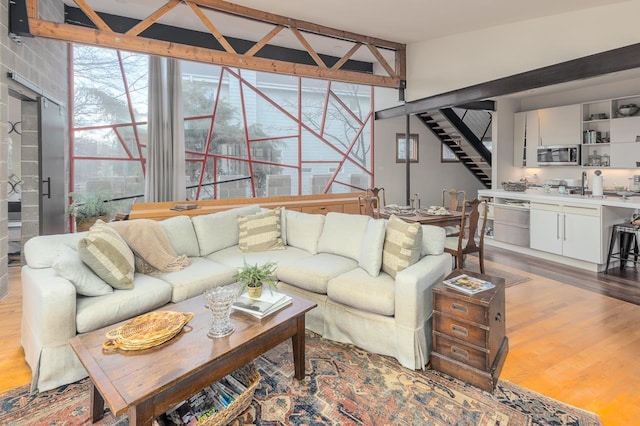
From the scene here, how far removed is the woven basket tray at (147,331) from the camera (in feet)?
5.77

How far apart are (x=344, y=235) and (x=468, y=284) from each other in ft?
4.39

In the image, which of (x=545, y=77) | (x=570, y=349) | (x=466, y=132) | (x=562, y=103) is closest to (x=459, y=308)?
(x=570, y=349)

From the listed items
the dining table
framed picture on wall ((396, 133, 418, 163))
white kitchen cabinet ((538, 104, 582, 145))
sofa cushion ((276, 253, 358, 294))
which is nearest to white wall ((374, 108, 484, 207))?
framed picture on wall ((396, 133, 418, 163))

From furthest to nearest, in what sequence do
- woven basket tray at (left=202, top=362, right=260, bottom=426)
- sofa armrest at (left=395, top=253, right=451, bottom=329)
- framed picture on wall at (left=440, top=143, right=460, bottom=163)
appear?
1. framed picture on wall at (left=440, top=143, right=460, bottom=163)
2. sofa armrest at (left=395, top=253, right=451, bottom=329)
3. woven basket tray at (left=202, top=362, right=260, bottom=426)

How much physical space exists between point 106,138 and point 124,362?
4998 millimetres

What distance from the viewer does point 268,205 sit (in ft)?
21.2

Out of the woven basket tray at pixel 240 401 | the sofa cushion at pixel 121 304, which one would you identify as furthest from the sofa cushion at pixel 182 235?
the woven basket tray at pixel 240 401

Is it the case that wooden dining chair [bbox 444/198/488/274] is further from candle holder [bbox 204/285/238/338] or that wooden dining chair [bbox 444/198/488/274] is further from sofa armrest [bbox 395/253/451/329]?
candle holder [bbox 204/285/238/338]

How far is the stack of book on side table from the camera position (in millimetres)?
2148

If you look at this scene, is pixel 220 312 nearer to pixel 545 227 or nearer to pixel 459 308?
pixel 459 308

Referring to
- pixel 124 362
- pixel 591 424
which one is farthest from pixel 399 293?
pixel 124 362

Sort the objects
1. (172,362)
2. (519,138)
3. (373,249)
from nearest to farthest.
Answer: (172,362), (373,249), (519,138)

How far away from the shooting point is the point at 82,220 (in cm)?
492

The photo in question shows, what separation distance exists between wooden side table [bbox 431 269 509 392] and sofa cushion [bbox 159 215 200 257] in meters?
2.36
